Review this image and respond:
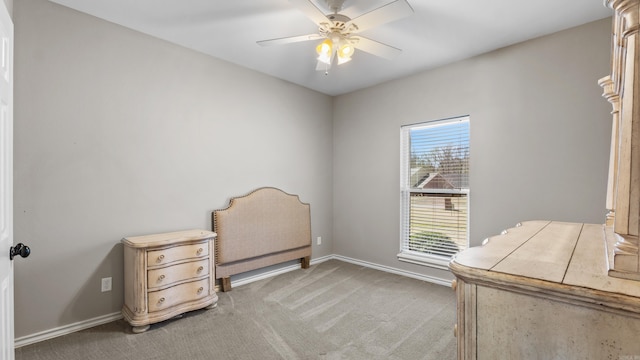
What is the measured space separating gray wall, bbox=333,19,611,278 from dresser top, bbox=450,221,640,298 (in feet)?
5.55

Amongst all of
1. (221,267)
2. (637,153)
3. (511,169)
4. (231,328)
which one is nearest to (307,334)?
(231,328)

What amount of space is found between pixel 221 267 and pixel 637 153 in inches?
130

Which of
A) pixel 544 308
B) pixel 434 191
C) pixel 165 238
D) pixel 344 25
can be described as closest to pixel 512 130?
pixel 434 191

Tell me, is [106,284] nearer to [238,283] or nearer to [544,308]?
[238,283]

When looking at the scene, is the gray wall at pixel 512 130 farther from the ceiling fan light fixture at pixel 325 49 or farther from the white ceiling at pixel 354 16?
the ceiling fan light fixture at pixel 325 49

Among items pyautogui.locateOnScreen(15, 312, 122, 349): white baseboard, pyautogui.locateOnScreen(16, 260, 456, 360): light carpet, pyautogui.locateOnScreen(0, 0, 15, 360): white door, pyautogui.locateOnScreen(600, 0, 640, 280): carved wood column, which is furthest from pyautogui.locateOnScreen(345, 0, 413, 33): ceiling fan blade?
pyautogui.locateOnScreen(15, 312, 122, 349): white baseboard

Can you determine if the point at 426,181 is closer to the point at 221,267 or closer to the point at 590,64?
the point at 590,64

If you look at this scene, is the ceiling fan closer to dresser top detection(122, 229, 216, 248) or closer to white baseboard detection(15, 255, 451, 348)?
dresser top detection(122, 229, 216, 248)

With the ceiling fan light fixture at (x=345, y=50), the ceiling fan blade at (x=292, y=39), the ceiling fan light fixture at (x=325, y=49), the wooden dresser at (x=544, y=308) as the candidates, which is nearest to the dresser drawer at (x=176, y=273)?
the ceiling fan blade at (x=292, y=39)

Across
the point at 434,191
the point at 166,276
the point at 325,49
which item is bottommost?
the point at 166,276

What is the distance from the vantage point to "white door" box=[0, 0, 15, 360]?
129 centimetres

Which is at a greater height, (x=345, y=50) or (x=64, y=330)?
(x=345, y=50)

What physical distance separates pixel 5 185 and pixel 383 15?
2283 millimetres

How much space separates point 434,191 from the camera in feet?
12.1
